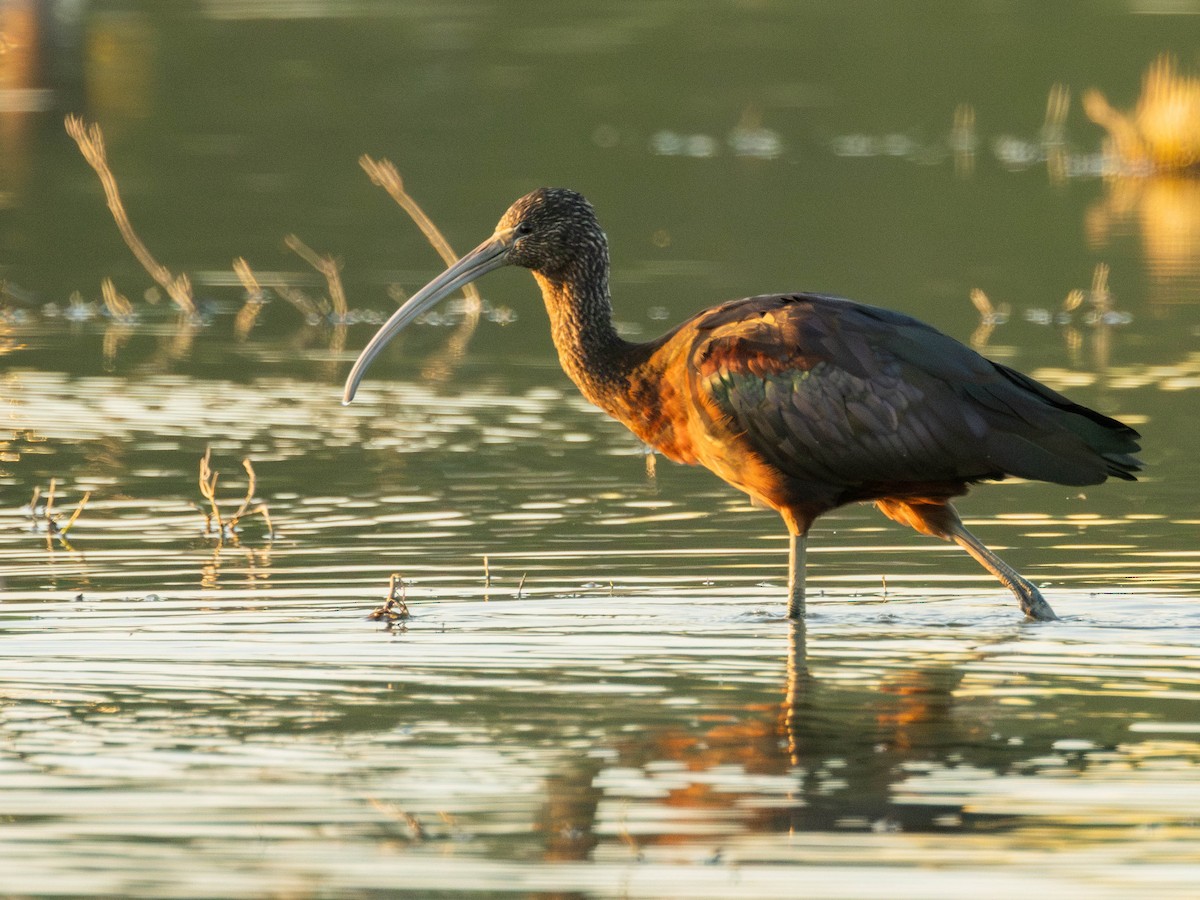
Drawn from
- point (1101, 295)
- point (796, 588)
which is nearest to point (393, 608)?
point (796, 588)

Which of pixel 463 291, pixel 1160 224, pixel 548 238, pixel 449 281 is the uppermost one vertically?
pixel 1160 224

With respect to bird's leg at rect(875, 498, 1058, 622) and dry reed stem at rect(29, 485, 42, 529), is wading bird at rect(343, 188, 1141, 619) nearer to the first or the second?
bird's leg at rect(875, 498, 1058, 622)

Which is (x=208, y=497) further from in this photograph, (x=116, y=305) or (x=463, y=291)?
(x=463, y=291)

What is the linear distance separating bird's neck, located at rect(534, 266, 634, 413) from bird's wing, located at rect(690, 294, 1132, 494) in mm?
589

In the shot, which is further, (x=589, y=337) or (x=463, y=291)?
(x=463, y=291)

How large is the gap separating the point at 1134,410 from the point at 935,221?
10.0 metres

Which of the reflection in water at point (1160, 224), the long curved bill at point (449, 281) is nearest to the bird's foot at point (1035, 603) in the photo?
the long curved bill at point (449, 281)

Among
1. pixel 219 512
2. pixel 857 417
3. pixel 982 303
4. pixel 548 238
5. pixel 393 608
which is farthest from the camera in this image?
pixel 982 303

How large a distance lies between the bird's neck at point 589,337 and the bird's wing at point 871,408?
0.59 meters

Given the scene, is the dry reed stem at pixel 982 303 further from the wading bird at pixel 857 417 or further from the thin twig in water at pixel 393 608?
the thin twig in water at pixel 393 608

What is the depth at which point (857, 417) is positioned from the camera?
10.1 meters

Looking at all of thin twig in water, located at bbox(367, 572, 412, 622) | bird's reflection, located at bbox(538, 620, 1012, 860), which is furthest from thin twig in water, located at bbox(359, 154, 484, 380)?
bird's reflection, located at bbox(538, 620, 1012, 860)

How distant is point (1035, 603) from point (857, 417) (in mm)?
985

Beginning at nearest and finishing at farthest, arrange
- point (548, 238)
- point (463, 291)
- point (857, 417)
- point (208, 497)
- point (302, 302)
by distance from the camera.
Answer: point (857, 417)
point (548, 238)
point (208, 497)
point (302, 302)
point (463, 291)
